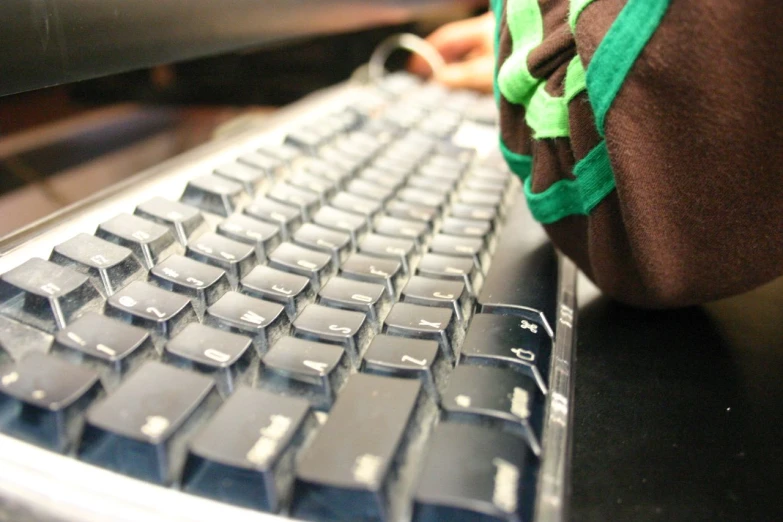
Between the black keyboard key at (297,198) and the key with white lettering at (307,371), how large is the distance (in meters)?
0.14

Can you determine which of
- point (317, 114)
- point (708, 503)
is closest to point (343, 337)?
point (708, 503)

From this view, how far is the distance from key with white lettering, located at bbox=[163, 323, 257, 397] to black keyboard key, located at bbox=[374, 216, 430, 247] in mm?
134

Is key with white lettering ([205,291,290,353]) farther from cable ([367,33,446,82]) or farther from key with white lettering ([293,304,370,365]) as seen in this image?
cable ([367,33,446,82])

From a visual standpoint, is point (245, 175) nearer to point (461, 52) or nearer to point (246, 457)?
point (246, 457)

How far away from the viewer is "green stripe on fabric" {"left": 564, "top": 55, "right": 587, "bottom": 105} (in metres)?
0.25

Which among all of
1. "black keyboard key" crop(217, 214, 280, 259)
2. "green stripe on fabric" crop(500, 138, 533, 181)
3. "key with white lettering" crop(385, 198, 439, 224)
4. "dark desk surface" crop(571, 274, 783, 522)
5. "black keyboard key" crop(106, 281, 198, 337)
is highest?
"green stripe on fabric" crop(500, 138, 533, 181)

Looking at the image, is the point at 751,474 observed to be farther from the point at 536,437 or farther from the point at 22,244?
the point at 22,244

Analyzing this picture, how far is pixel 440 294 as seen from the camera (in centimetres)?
28

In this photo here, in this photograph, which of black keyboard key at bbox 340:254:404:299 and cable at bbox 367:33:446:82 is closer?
black keyboard key at bbox 340:254:404:299

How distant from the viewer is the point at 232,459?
0.59 feet

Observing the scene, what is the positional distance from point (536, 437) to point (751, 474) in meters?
0.09

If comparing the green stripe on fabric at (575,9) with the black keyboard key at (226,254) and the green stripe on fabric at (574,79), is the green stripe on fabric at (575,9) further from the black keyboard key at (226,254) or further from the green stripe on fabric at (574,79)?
the black keyboard key at (226,254)

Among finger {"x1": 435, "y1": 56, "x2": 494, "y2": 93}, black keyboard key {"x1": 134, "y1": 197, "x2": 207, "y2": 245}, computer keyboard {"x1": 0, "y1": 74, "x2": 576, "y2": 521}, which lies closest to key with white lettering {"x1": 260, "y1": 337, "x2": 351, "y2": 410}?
computer keyboard {"x1": 0, "y1": 74, "x2": 576, "y2": 521}

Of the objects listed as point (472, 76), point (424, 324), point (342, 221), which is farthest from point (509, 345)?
point (472, 76)
